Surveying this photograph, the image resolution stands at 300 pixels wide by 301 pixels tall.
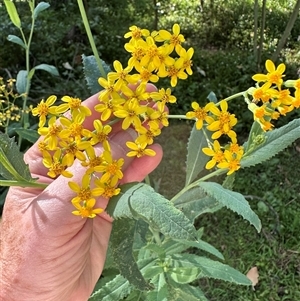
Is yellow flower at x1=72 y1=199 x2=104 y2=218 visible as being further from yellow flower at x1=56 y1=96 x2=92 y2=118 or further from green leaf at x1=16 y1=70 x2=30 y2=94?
green leaf at x1=16 y1=70 x2=30 y2=94

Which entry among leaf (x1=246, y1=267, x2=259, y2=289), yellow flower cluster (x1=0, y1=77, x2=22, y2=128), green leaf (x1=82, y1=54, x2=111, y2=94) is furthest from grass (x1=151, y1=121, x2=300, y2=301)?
green leaf (x1=82, y1=54, x2=111, y2=94)

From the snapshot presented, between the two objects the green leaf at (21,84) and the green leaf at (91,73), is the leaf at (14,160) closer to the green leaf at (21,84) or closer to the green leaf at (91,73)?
the green leaf at (91,73)

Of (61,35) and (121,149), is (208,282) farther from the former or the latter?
(61,35)

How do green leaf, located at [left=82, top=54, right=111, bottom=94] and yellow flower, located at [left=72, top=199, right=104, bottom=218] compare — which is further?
green leaf, located at [left=82, top=54, right=111, bottom=94]

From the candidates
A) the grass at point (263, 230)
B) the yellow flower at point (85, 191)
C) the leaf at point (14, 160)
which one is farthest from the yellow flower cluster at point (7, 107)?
the grass at point (263, 230)

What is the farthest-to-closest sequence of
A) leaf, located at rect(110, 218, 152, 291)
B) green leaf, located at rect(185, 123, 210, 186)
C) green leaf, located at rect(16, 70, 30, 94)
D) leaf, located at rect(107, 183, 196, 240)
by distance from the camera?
green leaf, located at rect(16, 70, 30, 94)
green leaf, located at rect(185, 123, 210, 186)
leaf, located at rect(110, 218, 152, 291)
leaf, located at rect(107, 183, 196, 240)

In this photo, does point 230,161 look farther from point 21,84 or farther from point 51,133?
point 21,84
